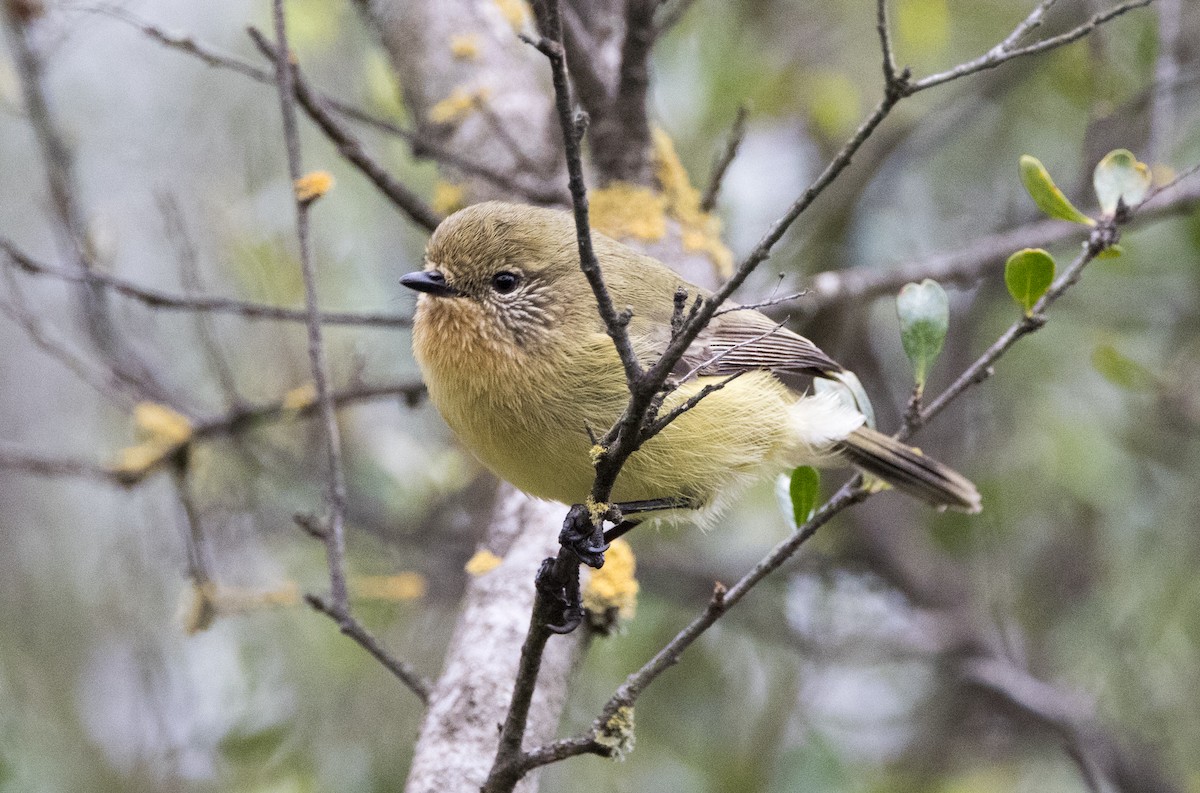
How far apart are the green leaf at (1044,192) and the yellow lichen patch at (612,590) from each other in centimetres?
150

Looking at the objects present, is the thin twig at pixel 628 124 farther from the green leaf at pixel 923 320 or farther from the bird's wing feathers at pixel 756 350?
the green leaf at pixel 923 320

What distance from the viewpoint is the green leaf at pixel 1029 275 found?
2605 millimetres

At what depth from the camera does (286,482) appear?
5.40 metres

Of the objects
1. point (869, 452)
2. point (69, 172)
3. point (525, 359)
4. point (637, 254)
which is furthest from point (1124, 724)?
point (69, 172)

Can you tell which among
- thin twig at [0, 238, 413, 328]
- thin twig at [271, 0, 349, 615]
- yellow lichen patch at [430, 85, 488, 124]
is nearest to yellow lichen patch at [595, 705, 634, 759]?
thin twig at [271, 0, 349, 615]

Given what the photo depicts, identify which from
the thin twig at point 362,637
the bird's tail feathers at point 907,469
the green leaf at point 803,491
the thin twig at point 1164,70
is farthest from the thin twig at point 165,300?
the thin twig at point 1164,70

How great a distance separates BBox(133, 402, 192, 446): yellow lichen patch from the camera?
4.38 meters

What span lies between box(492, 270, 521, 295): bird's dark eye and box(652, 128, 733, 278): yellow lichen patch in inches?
52.7

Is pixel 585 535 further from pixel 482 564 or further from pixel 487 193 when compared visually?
pixel 487 193

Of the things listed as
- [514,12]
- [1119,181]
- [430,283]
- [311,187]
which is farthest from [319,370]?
[514,12]

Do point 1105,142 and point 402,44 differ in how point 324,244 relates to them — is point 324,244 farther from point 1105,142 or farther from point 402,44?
point 1105,142

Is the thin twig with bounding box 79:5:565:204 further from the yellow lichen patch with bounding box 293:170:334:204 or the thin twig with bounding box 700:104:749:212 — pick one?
the yellow lichen patch with bounding box 293:170:334:204

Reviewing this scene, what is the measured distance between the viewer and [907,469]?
3840mm

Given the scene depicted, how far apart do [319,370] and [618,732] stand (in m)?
1.35
